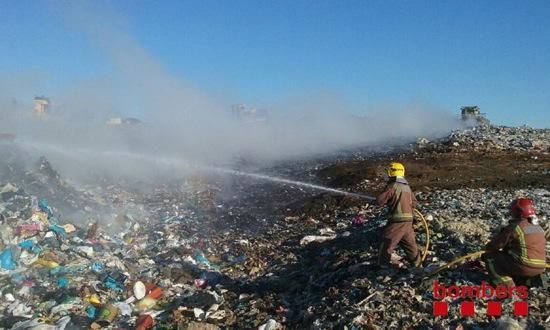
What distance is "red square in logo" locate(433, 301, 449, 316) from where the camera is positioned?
200 inches

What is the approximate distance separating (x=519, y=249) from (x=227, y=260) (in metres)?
5.58

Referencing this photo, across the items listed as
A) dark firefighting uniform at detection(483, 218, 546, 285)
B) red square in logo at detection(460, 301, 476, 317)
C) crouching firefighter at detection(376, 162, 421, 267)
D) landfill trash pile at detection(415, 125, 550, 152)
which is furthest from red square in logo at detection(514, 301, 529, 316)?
landfill trash pile at detection(415, 125, 550, 152)

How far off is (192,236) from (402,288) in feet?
19.7

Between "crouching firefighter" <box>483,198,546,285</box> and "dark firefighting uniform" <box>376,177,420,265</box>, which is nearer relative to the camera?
"crouching firefighter" <box>483,198,546,285</box>

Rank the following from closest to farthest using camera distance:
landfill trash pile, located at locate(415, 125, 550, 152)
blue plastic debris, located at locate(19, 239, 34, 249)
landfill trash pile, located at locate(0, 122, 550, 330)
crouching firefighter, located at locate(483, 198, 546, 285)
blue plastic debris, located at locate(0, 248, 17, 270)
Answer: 1. crouching firefighter, located at locate(483, 198, 546, 285)
2. landfill trash pile, located at locate(0, 122, 550, 330)
3. blue plastic debris, located at locate(0, 248, 17, 270)
4. blue plastic debris, located at locate(19, 239, 34, 249)
5. landfill trash pile, located at locate(415, 125, 550, 152)

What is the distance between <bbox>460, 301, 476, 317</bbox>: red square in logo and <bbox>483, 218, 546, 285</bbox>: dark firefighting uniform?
392 millimetres

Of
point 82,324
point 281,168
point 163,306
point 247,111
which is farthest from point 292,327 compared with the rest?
point 247,111

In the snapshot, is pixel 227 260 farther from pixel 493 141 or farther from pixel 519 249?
pixel 493 141

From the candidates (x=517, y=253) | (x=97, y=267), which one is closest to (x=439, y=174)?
(x=517, y=253)

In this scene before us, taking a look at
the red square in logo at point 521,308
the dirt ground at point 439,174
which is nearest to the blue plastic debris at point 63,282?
the red square in logo at point 521,308

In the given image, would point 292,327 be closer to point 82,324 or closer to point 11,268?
point 82,324

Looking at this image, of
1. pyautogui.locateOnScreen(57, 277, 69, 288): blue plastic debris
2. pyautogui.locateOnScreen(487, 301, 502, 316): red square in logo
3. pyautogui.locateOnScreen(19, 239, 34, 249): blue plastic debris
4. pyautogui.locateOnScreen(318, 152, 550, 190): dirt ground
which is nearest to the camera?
pyautogui.locateOnScreen(487, 301, 502, 316): red square in logo

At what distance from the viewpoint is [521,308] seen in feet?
15.9

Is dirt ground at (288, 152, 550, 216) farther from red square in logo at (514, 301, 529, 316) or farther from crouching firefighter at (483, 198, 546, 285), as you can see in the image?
red square in logo at (514, 301, 529, 316)
